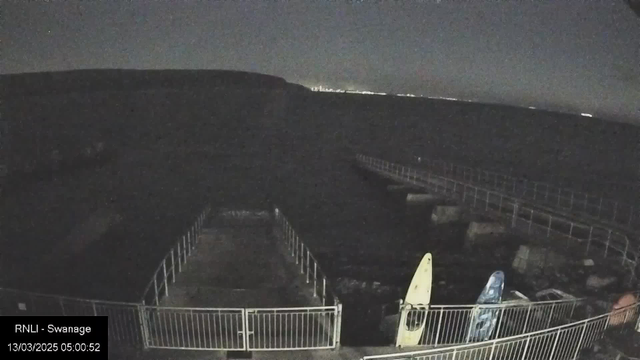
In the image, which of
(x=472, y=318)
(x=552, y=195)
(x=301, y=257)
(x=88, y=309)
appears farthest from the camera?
(x=552, y=195)

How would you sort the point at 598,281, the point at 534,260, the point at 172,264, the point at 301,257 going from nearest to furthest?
the point at 172,264 < the point at 301,257 < the point at 598,281 < the point at 534,260

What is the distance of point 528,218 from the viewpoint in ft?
12.2

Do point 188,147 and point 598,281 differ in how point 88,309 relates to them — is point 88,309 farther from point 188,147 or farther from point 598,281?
point 598,281

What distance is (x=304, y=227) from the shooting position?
114 inches

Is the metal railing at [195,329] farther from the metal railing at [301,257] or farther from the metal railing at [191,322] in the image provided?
the metal railing at [301,257]

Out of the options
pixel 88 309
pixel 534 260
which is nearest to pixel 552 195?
pixel 534 260

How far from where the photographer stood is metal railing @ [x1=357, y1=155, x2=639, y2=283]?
308cm

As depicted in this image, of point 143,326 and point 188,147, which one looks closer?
point 143,326

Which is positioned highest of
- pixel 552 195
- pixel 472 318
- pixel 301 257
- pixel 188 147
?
pixel 188 147

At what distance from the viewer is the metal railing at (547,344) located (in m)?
2.04

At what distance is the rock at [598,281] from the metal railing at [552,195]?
550 mm

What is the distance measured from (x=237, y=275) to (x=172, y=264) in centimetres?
43

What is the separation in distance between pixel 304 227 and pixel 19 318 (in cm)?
175

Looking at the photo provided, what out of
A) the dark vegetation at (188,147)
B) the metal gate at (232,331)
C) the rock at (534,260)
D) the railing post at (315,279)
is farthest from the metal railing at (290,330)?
Answer: the rock at (534,260)
